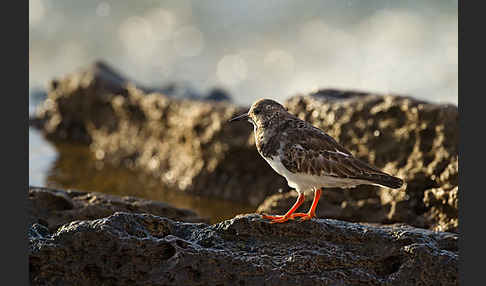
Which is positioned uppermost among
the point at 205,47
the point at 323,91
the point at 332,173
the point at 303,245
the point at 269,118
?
the point at 205,47

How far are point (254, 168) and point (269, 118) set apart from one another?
453cm

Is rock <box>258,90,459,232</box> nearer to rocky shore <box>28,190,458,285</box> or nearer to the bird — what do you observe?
the bird

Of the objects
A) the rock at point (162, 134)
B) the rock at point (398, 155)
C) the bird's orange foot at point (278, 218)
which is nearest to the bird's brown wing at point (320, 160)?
the bird's orange foot at point (278, 218)

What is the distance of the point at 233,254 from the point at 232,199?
550 centimetres

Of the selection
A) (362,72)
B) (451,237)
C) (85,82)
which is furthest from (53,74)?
(451,237)

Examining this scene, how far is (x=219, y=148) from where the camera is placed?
32.4 feet

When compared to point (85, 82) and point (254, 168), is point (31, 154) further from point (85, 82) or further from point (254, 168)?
point (254, 168)

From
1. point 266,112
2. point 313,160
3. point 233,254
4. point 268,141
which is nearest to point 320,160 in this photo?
point 313,160

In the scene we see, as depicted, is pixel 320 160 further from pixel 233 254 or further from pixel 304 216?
pixel 233 254

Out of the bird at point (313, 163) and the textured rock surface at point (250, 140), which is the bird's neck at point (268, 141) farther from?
the textured rock surface at point (250, 140)

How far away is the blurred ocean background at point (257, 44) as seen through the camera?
694 inches

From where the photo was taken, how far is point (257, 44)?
21281mm

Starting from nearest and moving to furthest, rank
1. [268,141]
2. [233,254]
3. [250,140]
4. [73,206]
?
1. [233,254]
2. [268,141]
3. [73,206]
4. [250,140]

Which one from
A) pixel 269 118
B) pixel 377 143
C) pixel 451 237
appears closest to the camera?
pixel 451 237
